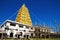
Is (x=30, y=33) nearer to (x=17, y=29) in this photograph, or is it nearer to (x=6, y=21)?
(x=17, y=29)

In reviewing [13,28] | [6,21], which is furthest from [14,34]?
[6,21]

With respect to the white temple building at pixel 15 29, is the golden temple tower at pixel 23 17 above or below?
above

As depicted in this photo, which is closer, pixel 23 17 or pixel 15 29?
pixel 15 29

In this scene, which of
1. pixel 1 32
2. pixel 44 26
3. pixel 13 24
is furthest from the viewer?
pixel 44 26

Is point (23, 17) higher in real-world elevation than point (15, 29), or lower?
higher

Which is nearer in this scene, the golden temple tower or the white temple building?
the white temple building

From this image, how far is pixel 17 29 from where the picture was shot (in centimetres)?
5122

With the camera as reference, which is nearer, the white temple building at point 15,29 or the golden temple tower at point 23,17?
the white temple building at point 15,29

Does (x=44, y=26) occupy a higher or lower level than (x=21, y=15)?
lower

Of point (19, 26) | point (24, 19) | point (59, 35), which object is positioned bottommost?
point (59, 35)

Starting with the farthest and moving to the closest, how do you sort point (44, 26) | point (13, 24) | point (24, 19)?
1. point (24, 19)
2. point (44, 26)
3. point (13, 24)

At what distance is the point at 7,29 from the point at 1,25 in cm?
651

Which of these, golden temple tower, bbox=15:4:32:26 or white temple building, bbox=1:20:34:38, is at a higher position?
golden temple tower, bbox=15:4:32:26

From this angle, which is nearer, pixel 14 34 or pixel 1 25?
pixel 14 34
